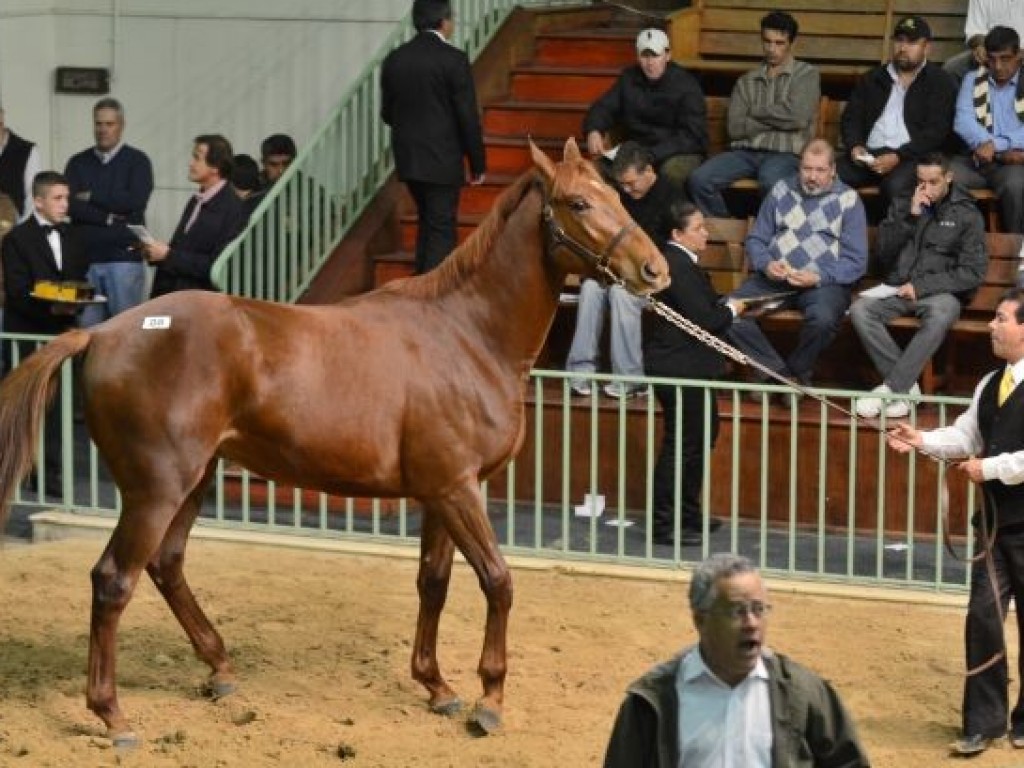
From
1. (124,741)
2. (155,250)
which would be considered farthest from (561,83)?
(124,741)

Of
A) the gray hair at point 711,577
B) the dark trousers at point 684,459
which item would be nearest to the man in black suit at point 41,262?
the dark trousers at point 684,459

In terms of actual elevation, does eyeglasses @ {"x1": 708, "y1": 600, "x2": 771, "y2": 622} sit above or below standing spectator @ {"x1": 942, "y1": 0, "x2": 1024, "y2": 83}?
below

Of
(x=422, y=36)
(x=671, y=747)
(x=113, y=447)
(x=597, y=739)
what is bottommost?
(x=597, y=739)

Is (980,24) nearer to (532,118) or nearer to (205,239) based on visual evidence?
(532,118)

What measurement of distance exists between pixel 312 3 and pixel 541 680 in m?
6.77

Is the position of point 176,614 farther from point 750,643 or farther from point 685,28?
point 685,28

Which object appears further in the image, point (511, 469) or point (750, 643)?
point (511, 469)

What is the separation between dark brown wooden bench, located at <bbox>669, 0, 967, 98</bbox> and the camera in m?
13.8

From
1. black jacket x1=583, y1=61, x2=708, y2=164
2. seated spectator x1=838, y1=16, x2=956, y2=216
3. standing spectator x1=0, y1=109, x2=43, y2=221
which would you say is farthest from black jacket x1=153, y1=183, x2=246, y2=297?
seated spectator x1=838, y1=16, x2=956, y2=216

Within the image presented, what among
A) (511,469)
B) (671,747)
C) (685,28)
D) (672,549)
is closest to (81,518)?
(511,469)

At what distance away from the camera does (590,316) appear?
11945 mm

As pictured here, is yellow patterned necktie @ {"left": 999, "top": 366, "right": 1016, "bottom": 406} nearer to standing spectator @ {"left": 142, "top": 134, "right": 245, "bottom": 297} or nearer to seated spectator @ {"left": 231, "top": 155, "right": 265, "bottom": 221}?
standing spectator @ {"left": 142, "top": 134, "right": 245, "bottom": 297}

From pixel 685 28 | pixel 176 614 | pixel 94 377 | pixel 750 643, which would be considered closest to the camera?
pixel 750 643

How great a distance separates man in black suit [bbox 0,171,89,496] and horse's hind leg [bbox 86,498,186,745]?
392cm
